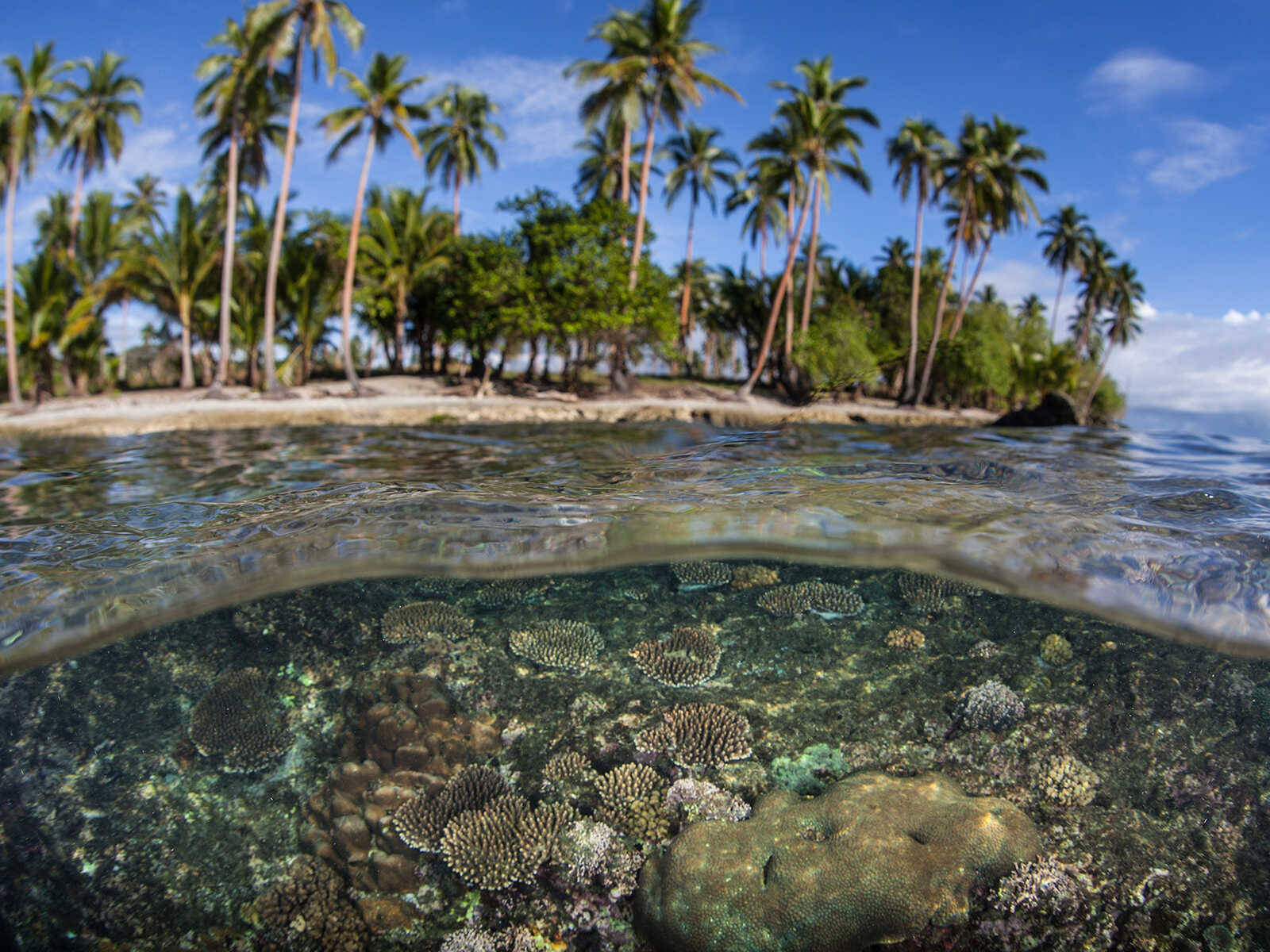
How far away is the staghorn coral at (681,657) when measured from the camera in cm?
630

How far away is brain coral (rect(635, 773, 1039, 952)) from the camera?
4246 mm

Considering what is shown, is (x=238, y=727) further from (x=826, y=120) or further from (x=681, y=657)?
(x=826, y=120)

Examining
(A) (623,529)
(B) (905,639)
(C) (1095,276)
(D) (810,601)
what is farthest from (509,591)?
(C) (1095,276)

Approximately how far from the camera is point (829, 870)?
4391mm

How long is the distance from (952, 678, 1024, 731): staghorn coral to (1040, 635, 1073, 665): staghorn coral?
28.0 inches

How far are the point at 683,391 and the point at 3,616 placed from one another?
31.0m

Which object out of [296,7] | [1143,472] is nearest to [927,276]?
[296,7]

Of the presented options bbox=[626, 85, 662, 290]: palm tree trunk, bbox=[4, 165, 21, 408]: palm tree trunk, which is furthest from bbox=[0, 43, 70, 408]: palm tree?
bbox=[626, 85, 662, 290]: palm tree trunk

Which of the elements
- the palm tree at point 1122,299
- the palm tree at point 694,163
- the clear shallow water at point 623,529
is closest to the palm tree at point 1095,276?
the palm tree at point 1122,299

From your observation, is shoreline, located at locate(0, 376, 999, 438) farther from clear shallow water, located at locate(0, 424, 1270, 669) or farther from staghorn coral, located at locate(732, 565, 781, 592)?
staghorn coral, located at locate(732, 565, 781, 592)

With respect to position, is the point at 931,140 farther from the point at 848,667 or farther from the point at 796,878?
the point at 796,878

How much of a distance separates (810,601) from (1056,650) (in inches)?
89.4

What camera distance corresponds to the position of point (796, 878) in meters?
4.37

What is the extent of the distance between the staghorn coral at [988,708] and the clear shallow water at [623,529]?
1.00 metres
